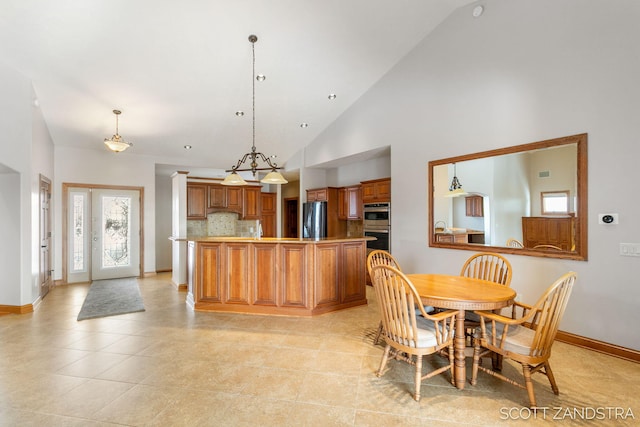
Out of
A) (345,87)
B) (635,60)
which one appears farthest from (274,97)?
(635,60)

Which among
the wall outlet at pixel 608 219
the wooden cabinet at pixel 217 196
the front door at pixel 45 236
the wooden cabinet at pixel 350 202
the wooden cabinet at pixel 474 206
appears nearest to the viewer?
the wall outlet at pixel 608 219

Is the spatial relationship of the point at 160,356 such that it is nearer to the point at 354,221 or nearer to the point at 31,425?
the point at 31,425

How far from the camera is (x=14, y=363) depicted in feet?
9.18

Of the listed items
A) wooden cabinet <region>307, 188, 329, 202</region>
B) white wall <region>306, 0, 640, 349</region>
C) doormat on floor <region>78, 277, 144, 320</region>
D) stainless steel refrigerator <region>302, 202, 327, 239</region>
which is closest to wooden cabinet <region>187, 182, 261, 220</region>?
wooden cabinet <region>307, 188, 329, 202</region>

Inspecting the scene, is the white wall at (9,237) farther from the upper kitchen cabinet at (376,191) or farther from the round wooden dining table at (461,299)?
the upper kitchen cabinet at (376,191)

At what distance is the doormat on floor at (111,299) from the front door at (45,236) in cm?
67

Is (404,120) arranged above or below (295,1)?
below

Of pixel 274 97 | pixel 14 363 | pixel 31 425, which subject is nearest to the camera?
pixel 31 425

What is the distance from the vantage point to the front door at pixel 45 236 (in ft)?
16.5

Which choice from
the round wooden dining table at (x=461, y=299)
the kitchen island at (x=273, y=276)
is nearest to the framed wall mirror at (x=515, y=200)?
the round wooden dining table at (x=461, y=299)

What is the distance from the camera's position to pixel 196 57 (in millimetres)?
4234

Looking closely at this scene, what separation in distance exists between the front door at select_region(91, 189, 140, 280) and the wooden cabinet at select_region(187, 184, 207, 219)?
1.09 m

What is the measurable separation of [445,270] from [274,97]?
3.90m

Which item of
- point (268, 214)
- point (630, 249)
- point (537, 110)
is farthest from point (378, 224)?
point (268, 214)
